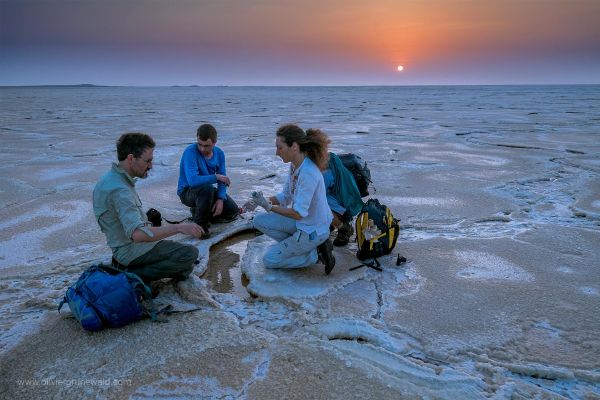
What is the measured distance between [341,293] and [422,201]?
3147 millimetres

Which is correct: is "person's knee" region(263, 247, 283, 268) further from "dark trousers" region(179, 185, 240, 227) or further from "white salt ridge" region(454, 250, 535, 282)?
"white salt ridge" region(454, 250, 535, 282)

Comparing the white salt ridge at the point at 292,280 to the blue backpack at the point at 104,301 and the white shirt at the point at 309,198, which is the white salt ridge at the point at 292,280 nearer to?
the white shirt at the point at 309,198

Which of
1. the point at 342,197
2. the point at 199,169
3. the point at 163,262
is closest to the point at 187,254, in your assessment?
the point at 163,262

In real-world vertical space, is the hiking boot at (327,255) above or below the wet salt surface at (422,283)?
above

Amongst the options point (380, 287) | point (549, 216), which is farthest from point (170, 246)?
point (549, 216)

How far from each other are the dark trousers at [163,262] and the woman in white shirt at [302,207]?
75cm

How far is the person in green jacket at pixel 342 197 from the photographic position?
468 centimetres

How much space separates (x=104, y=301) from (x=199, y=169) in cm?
265

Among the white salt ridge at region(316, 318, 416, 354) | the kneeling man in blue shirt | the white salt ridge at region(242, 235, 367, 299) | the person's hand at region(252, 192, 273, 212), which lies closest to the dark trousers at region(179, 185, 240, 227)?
the kneeling man in blue shirt

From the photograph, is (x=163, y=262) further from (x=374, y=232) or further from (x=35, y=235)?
(x=35, y=235)

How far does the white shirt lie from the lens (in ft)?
12.1

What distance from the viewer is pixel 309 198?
3.68 metres

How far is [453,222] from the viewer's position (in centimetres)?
538

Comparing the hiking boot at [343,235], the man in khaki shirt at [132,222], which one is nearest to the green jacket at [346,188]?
the hiking boot at [343,235]
